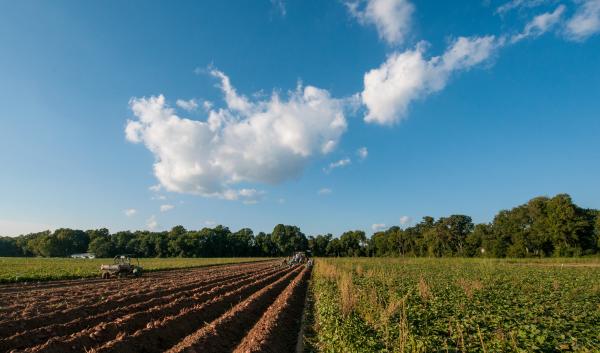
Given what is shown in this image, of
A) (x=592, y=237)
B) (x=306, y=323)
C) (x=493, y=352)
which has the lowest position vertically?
(x=306, y=323)

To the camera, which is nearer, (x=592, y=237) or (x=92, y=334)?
(x=92, y=334)

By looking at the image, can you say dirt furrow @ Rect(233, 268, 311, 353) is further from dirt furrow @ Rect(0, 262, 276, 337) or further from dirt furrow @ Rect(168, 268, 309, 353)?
dirt furrow @ Rect(0, 262, 276, 337)

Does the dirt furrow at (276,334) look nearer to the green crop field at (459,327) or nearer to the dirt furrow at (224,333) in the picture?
the dirt furrow at (224,333)

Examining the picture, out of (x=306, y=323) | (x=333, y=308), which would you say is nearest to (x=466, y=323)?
(x=333, y=308)

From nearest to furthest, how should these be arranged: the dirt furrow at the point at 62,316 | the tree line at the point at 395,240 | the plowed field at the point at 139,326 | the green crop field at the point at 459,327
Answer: the green crop field at the point at 459,327 < the plowed field at the point at 139,326 < the dirt furrow at the point at 62,316 < the tree line at the point at 395,240

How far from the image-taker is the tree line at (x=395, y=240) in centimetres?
7150

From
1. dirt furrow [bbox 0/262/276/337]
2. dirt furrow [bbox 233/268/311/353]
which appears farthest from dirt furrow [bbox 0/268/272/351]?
dirt furrow [bbox 233/268/311/353]

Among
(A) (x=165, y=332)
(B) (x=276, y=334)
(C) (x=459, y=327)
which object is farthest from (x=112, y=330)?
(C) (x=459, y=327)

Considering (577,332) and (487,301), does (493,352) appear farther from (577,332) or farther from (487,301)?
(487,301)

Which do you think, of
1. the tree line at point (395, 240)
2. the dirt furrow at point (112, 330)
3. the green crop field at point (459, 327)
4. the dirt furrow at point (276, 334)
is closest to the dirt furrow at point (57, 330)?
the dirt furrow at point (112, 330)

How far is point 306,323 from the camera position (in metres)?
13.0

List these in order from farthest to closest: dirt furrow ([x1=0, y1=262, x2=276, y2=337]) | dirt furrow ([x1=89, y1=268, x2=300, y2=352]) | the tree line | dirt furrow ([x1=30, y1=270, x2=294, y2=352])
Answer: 1. the tree line
2. dirt furrow ([x1=0, y1=262, x2=276, y2=337])
3. dirt furrow ([x1=89, y1=268, x2=300, y2=352])
4. dirt furrow ([x1=30, y1=270, x2=294, y2=352])

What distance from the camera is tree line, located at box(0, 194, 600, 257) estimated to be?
2815 inches

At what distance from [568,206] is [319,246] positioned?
82422 millimetres
